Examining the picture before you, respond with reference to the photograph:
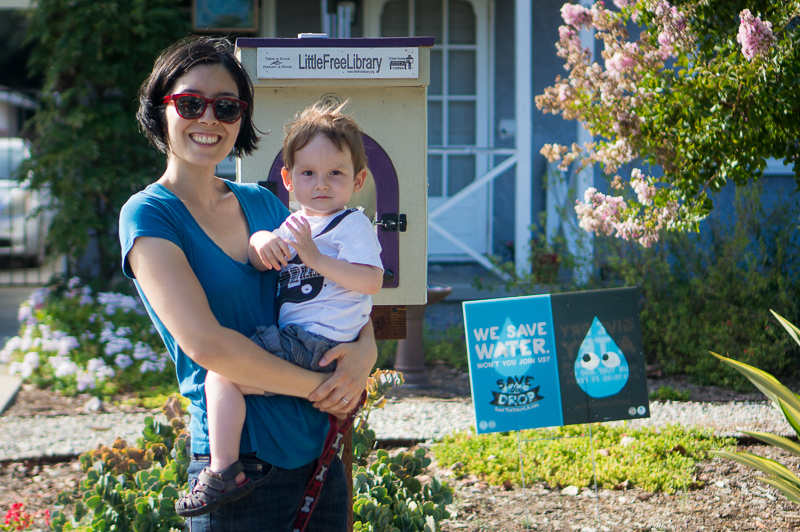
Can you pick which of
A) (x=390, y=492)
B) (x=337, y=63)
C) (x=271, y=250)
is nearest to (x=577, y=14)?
(x=337, y=63)

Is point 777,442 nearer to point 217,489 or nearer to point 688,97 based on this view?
point 688,97

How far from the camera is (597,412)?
10.7 feet

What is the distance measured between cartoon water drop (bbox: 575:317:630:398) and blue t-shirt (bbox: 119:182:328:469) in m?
1.84

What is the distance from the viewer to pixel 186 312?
1488 mm

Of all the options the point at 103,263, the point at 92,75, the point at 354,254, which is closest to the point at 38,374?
the point at 103,263

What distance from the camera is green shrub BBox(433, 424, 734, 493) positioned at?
361 cm

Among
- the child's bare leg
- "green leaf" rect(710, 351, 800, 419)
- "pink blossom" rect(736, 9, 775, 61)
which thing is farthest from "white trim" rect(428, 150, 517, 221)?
the child's bare leg

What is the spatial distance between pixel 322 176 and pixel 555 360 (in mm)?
1795

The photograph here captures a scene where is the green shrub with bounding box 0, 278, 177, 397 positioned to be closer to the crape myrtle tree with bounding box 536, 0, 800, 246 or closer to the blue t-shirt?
the crape myrtle tree with bounding box 536, 0, 800, 246

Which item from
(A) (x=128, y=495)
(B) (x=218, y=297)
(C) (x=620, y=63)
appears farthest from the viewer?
(C) (x=620, y=63)

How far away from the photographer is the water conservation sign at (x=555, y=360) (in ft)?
10.5

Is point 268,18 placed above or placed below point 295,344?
above

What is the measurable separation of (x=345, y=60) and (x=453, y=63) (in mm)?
6258

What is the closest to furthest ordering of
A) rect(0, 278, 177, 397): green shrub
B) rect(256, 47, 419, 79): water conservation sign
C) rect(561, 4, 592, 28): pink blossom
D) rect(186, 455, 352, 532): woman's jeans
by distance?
rect(186, 455, 352, 532): woman's jeans, rect(256, 47, 419, 79): water conservation sign, rect(561, 4, 592, 28): pink blossom, rect(0, 278, 177, 397): green shrub
